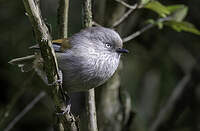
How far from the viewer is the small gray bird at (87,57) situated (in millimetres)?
3002

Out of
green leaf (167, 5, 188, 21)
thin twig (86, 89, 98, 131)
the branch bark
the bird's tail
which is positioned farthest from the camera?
green leaf (167, 5, 188, 21)

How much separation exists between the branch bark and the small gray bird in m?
0.36

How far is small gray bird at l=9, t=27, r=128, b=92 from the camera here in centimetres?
300

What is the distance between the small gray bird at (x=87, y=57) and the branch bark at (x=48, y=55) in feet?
1.19

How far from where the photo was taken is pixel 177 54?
5.43m

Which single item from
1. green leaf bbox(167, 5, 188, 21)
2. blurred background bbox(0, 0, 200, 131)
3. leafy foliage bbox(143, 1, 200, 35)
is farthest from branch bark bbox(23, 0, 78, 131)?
blurred background bbox(0, 0, 200, 131)

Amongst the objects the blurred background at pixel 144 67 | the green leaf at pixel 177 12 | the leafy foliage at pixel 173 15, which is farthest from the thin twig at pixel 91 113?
the blurred background at pixel 144 67

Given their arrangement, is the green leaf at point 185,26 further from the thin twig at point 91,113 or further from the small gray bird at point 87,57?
the thin twig at point 91,113

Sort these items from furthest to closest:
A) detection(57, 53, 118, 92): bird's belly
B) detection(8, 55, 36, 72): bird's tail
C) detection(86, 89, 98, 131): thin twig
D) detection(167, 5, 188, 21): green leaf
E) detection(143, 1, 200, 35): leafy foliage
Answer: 1. detection(167, 5, 188, 21): green leaf
2. detection(8, 55, 36, 72): bird's tail
3. detection(143, 1, 200, 35): leafy foliage
4. detection(86, 89, 98, 131): thin twig
5. detection(57, 53, 118, 92): bird's belly

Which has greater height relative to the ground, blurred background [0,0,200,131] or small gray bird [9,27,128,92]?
small gray bird [9,27,128,92]

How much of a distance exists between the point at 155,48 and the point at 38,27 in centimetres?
318

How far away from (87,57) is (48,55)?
24.1 inches

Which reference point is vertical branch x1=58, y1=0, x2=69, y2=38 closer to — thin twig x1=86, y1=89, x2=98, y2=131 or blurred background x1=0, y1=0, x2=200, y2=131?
thin twig x1=86, y1=89, x2=98, y2=131

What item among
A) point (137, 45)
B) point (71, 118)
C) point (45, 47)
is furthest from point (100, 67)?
point (137, 45)
